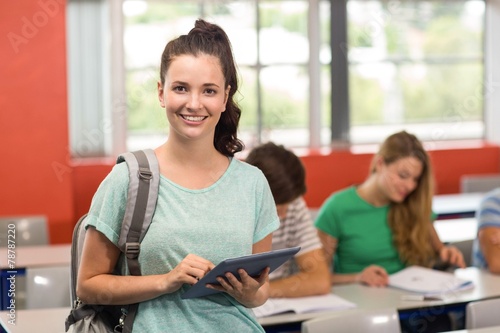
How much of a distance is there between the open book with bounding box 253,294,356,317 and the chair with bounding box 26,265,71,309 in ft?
2.92

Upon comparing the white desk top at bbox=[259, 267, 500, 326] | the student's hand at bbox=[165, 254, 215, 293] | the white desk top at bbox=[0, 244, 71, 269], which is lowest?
the white desk top at bbox=[259, 267, 500, 326]

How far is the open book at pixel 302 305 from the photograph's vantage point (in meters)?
3.38

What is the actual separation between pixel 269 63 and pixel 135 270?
565cm

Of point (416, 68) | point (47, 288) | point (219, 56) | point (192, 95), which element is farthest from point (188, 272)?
point (416, 68)

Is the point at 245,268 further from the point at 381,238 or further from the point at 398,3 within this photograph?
the point at 398,3

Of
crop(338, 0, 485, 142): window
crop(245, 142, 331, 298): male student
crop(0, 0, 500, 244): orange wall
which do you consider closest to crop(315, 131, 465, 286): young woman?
crop(245, 142, 331, 298): male student

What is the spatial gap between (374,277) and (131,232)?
2.17m

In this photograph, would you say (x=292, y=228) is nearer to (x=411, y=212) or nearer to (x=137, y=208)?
(x=411, y=212)

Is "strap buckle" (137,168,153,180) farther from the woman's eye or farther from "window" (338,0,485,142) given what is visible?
"window" (338,0,485,142)

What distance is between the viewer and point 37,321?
10.6ft

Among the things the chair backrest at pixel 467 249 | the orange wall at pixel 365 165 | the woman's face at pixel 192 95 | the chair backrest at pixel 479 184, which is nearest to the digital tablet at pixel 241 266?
the woman's face at pixel 192 95

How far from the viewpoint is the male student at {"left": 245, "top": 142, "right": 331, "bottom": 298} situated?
11.7 ft

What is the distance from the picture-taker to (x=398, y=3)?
26.3 ft

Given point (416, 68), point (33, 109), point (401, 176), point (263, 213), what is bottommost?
point (401, 176)
